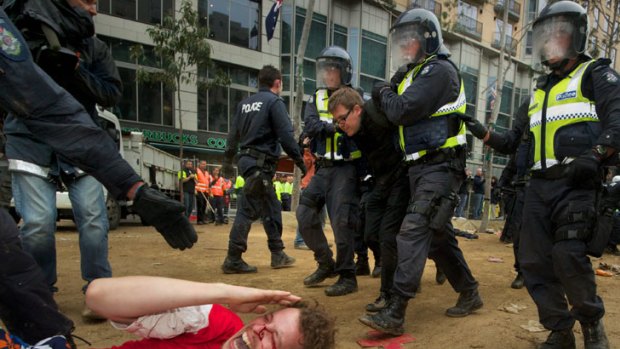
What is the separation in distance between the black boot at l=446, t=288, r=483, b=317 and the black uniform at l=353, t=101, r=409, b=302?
Answer: 48cm

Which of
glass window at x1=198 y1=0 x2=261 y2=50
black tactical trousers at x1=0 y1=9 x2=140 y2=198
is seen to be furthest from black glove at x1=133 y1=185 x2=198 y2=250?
glass window at x1=198 y1=0 x2=261 y2=50

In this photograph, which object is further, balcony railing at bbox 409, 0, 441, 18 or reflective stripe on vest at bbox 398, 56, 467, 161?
balcony railing at bbox 409, 0, 441, 18

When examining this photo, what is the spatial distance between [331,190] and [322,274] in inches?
30.8

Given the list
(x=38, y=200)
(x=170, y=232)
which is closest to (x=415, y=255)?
(x=170, y=232)

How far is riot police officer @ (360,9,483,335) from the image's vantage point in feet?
8.66

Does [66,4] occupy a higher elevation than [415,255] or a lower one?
higher

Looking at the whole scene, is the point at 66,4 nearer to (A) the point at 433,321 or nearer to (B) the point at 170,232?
(B) the point at 170,232

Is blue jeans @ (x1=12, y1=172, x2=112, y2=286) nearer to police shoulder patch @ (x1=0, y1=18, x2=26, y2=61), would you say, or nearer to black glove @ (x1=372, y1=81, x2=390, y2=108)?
police shoulder patch @ (x1=0, y1=18, x2=26, y2=61)

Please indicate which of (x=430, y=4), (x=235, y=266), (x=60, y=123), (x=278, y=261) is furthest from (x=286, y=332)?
(x=430, y=4)

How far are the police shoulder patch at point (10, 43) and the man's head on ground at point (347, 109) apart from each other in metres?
2.04

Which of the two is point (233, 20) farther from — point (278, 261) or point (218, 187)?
point (278, 261)

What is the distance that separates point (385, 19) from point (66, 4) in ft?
74.2

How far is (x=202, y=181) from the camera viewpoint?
1261 centimetres

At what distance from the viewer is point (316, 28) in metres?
20.7
